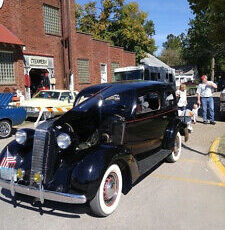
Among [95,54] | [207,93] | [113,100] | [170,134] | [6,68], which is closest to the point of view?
[113,100]

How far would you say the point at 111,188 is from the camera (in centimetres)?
387

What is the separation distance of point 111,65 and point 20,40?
10.8m

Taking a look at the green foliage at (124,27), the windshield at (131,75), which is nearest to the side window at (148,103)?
the windshield at (131,75)

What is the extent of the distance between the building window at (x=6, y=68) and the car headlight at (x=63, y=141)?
13253 millimetres

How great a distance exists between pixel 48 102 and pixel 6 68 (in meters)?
5.08

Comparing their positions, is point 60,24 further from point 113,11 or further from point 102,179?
point 102,179

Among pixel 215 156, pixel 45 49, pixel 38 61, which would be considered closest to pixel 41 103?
pixel 38 61

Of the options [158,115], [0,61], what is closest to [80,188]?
[158,115]

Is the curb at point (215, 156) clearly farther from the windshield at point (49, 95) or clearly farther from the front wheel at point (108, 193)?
the windshield at point (49, 95)

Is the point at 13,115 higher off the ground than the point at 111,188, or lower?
higher

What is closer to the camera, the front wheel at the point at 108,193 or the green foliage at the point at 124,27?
the front wheel at the point at 108,193

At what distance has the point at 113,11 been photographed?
3366 centimetres

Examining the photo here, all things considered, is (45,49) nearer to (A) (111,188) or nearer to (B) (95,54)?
(B) (95,54)

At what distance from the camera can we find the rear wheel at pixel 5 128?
29.6 feet
